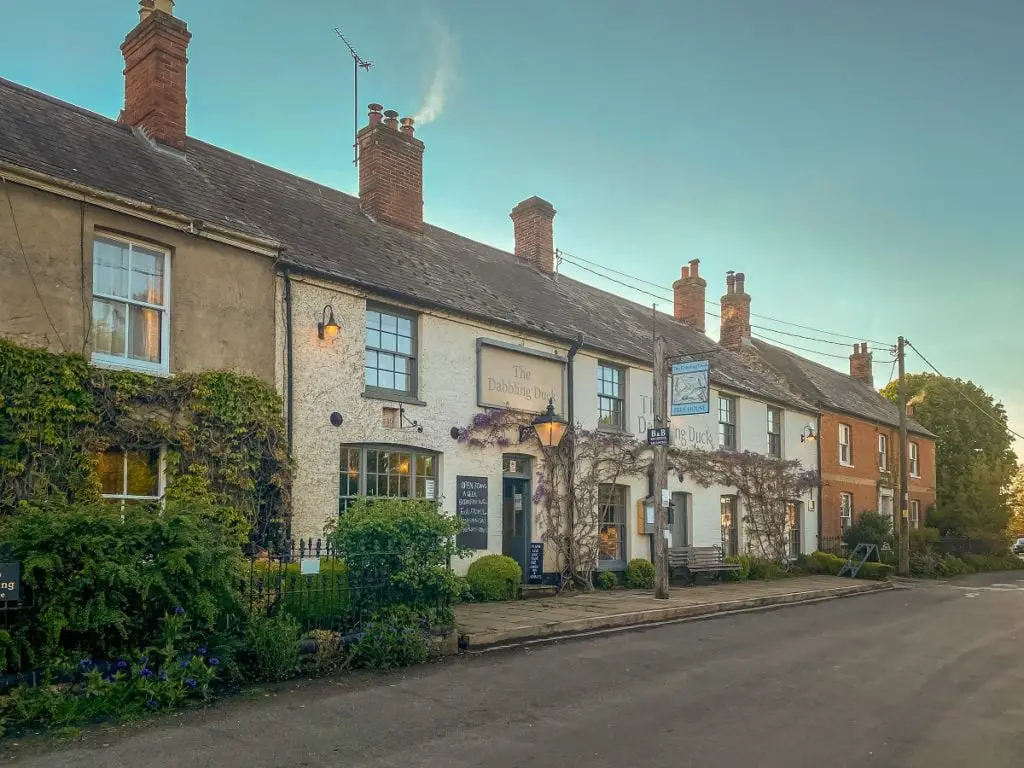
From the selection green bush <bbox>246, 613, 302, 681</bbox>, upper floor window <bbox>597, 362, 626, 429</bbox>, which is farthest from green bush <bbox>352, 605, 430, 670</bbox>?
upper floor window <bbox>597, 362, 626, 429</bbox>

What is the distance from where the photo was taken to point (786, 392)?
2877 centimetres

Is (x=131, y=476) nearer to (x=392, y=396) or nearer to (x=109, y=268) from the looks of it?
(x=109, y=268)

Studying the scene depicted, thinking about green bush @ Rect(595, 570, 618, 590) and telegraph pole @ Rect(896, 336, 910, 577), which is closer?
green bush @ Rect(595, 570, 618, 590)

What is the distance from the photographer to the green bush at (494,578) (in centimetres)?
1516

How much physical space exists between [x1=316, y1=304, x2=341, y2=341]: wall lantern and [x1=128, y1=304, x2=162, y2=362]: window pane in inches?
102

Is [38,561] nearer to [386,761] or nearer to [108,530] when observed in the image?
[108,530]

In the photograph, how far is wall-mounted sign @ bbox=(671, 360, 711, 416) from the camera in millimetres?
17125

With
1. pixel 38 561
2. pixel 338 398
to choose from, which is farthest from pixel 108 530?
pixel 338 398

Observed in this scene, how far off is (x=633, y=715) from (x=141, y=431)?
7300mm

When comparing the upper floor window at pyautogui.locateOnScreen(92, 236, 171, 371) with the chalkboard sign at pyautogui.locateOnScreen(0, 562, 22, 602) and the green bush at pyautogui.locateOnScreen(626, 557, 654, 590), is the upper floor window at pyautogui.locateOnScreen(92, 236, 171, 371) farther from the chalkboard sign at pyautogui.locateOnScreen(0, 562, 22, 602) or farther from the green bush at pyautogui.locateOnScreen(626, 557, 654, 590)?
the green bush at pyautogui.locateOnScreen(626, 557, 654, 590)

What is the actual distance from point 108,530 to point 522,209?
60.1 feet

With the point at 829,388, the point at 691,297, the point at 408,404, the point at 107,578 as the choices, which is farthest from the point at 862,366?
the point at 107,578

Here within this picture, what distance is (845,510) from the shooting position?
3105 centimetres

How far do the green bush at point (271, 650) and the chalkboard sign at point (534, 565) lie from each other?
342 inches
